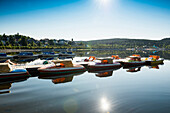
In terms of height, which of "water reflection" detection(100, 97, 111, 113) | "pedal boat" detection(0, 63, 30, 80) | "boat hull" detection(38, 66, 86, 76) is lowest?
"water reflection" detection(100, 97, 111, 113)

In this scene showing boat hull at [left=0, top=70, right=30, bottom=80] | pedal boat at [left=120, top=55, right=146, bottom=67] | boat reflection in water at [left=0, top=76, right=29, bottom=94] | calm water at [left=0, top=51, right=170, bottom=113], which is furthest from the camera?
pedal boat at [left=120, top=55, right=146, bottom=67]

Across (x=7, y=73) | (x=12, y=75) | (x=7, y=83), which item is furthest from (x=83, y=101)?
(x=7, y=73)

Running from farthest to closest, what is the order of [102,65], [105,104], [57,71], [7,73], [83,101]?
1. [102,65]
2. [57,71]
3. [7,73]
4. [83,101]
5. [105,104]

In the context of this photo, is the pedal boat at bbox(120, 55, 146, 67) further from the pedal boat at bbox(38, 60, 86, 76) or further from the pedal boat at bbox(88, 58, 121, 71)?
the pedal boat at bbox(38, 60, 86, 76)

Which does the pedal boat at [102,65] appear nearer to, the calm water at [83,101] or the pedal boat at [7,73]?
the calm water at [83,101]

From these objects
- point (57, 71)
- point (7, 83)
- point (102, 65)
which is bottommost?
point (7, 83)

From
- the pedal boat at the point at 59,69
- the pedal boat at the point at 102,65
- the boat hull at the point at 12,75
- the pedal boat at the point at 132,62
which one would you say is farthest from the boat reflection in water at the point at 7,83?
the pedal boat at the point at 132,62

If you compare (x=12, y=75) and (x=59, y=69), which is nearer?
(x=12, y=75)

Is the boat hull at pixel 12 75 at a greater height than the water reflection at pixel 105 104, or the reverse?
the boat hull at pixel 12 75

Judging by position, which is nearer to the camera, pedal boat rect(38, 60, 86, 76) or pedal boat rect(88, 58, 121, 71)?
pedal boat rect(38, 60, 86, 76)

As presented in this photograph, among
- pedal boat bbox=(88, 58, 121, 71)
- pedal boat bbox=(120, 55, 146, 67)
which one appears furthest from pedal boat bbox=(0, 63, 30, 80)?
pedal boat bbox=(120, 55, 146, 67)

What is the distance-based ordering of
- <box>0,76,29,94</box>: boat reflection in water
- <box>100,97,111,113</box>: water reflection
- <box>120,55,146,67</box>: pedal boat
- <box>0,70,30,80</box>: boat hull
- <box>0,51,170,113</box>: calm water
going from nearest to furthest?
<box>0,51,170,113</box>: calm water → <box>100,97,111,113</box>: water reflection → <box>0,76,29,94</box>: boat reflection in water → <box>0,70,30,80</box>: boat hull → <box>120,55,146,67</box>: pedal boat

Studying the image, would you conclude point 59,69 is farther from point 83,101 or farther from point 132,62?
point 132,62

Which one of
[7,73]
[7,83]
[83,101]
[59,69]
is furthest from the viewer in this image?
[59,69]
